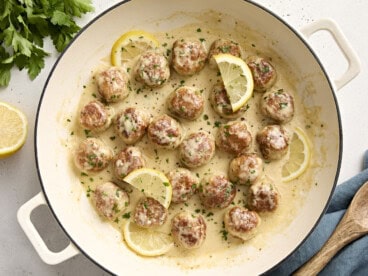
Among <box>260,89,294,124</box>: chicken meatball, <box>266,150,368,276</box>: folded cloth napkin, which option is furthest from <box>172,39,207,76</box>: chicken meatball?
<box>266,150,368,276</box>: folded cloth napkin

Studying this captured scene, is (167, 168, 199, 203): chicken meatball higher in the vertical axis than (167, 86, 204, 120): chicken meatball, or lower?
lower

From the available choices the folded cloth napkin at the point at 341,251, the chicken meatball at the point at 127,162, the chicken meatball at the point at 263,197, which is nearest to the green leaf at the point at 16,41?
the chicken meatball at the point at 127,162

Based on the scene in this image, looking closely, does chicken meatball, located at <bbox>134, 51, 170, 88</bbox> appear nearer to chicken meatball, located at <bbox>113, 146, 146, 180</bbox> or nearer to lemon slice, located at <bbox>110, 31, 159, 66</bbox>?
lemon slice, located at <bbox>110, 31, 159, 66</bbox>

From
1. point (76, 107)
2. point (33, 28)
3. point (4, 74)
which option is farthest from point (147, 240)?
point (33, 28)

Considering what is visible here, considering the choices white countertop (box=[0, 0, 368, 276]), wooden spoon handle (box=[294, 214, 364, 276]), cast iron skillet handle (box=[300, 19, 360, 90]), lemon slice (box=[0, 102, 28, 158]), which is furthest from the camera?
white countertop (box=[0, 0, 368, 276])

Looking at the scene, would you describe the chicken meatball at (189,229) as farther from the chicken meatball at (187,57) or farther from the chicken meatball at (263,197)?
the chicken meatball at (187,57)

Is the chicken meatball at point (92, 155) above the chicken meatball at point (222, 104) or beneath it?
beneath

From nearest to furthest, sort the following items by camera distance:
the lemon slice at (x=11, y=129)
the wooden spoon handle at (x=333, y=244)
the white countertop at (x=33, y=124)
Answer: the wooden spoon handle at (x=333, y=244) → the lemon slice at (x=11, y=129) → the white countertop at (x=33, y=124)
